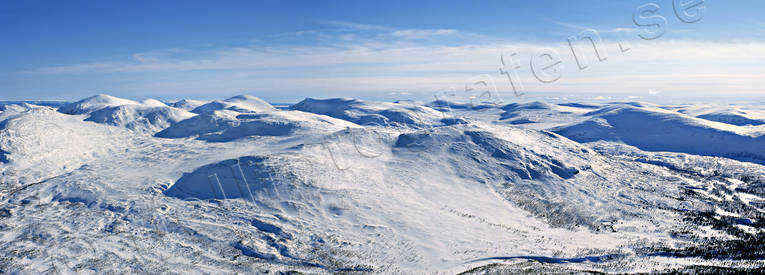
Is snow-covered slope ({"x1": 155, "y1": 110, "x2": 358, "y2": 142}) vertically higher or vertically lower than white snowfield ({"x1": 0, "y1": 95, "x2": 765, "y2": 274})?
higher

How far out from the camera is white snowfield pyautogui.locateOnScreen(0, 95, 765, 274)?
153 ft

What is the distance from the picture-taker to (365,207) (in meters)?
64.1

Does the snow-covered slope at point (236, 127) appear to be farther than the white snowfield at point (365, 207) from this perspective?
Yes

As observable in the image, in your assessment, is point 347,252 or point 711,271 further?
point 347,252

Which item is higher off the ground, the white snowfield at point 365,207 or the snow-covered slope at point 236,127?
the snow-covered slope at point 236,127

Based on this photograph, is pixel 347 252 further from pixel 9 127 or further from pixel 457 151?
pixel 9 127

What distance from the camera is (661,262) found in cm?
4616

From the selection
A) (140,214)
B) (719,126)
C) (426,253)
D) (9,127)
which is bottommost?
(719,126)

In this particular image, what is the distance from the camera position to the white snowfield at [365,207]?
1832 inches

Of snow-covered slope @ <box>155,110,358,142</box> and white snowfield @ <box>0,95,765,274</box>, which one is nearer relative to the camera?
white snowfield @ <box>0,95,765,274</box>

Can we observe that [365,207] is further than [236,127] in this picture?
No

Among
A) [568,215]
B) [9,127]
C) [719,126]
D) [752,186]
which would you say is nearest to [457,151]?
[568,215]

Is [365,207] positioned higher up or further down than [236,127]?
further down

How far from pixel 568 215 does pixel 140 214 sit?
7113 cm
